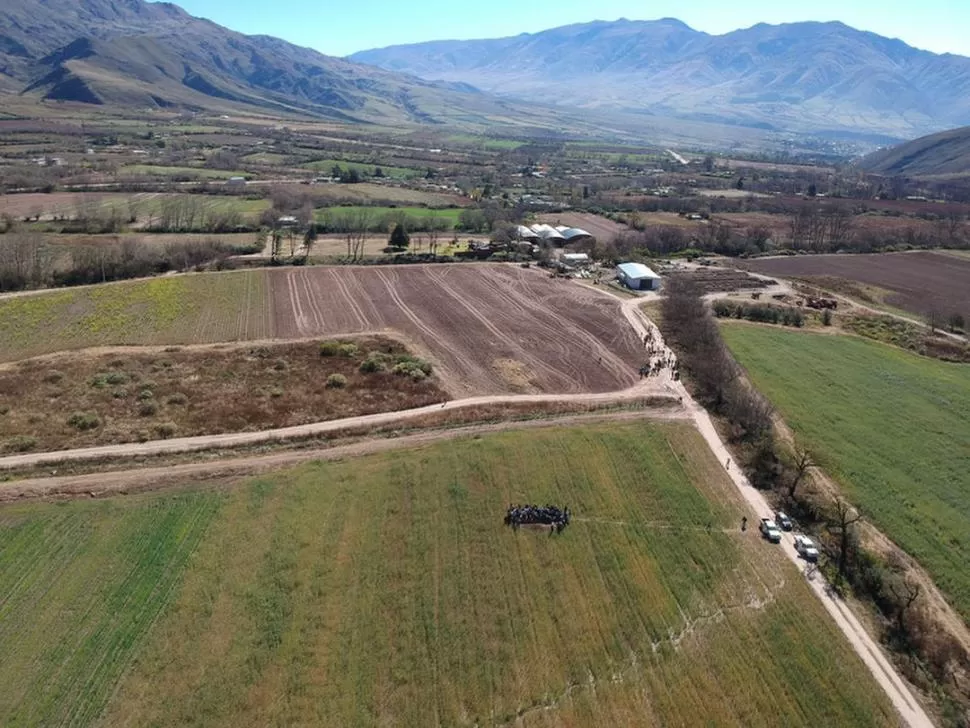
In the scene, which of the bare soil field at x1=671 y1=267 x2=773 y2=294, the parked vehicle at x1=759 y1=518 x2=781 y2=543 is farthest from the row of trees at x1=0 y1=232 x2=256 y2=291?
the parked vehicle at x1=759 y1=518 x2=781 y2=543

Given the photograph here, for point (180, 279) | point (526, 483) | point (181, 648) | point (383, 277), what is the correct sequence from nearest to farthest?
1. point (181, 648)
2. point (526, 483)
3. point (180, 279)
4. point (383, 277)

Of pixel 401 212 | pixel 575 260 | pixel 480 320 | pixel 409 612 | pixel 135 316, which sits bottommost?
pixel 409 612

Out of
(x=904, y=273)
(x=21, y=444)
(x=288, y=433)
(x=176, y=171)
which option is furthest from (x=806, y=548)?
(x=176, y=171)

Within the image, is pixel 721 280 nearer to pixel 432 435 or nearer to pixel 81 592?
pixel 432 435

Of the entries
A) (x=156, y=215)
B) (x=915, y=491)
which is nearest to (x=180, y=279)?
(x=156, y=215)

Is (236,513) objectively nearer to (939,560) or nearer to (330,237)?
(939,560)

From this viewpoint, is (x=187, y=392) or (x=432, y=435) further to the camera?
(x=187, y=392)

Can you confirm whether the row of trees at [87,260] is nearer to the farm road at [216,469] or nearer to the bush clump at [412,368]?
the bush clump at [412,368]
